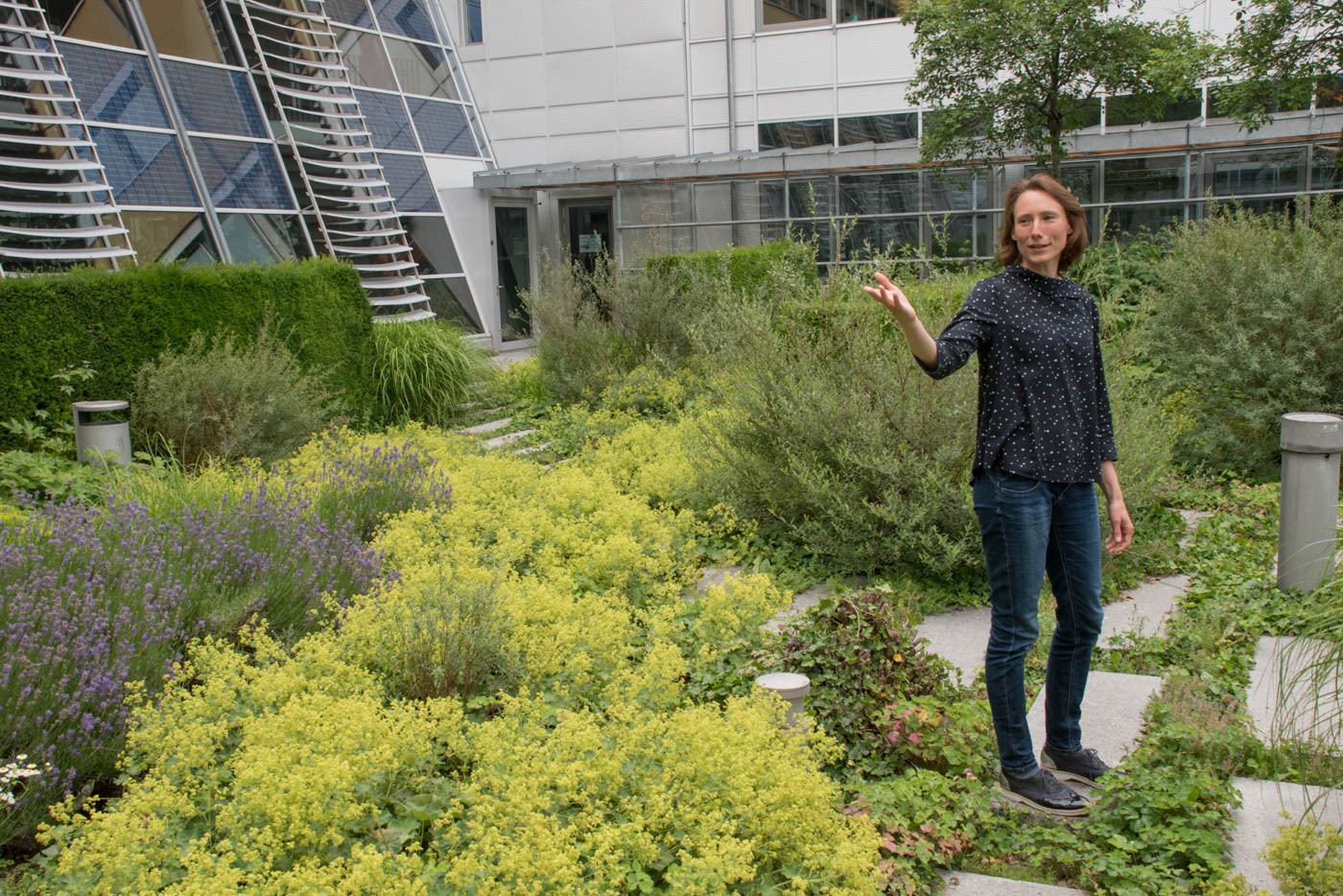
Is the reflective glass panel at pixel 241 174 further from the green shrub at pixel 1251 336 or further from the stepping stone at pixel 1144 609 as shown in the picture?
the stepping stone at pixel 1144 609

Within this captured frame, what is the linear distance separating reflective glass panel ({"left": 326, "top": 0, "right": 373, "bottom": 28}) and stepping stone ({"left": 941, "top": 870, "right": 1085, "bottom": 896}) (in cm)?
1857

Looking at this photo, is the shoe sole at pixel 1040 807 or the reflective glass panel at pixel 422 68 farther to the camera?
the reflective glass panel at pixel 422 68

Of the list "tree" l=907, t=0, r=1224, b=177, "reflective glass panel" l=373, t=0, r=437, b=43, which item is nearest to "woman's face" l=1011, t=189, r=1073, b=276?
"tree" l=907, t=0, r=1224, b=177

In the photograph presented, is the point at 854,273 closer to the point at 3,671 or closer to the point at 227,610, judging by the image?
the point at 227,610

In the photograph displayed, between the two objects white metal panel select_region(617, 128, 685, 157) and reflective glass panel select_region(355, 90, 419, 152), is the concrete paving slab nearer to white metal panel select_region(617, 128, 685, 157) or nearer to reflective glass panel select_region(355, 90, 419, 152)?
reflective glass panel select_region(355, 90, 419, 152)

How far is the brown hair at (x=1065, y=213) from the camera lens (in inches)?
134

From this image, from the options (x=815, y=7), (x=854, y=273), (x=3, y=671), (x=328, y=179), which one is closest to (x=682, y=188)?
(x=815, y=7)

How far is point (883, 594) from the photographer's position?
4551mm

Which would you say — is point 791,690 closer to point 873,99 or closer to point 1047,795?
point 1047,795

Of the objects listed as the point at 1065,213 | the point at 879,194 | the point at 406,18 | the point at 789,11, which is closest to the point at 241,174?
the point at 406,18

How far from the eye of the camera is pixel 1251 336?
26.2 ft

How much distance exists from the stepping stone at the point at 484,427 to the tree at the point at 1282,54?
8.28m

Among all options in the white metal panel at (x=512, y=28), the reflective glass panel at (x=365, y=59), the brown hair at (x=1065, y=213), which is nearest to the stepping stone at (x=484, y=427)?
the brown hair at (x=1065, y=213)

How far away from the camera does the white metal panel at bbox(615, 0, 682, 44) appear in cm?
2203
